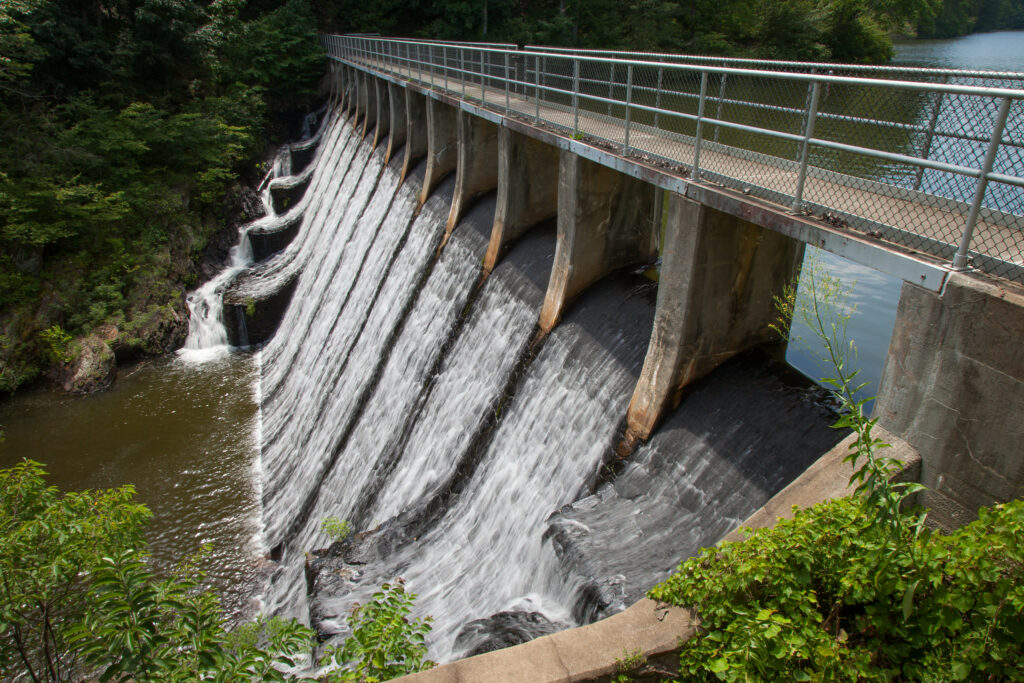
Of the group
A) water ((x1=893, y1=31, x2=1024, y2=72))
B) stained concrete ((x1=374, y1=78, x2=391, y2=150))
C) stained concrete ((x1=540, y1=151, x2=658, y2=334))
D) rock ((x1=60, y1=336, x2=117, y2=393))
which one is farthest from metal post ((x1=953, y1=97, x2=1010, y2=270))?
stained concrete ((x1=374, y1=78, x2=391, y2=150))

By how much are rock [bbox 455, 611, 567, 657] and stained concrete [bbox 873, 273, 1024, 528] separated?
12.4ft

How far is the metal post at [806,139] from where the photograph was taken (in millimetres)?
Answer: 5773

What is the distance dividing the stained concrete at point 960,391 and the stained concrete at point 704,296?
286 cm

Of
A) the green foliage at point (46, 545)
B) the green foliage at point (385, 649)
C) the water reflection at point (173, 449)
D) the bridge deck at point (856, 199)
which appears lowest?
the water reflection at point (173, 449)

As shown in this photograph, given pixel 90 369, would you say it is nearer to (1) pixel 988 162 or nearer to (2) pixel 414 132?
(2) pixel 414 132

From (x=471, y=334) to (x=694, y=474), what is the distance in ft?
20.8

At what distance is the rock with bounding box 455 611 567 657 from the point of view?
270 inches

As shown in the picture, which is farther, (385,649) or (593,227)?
(593,227)

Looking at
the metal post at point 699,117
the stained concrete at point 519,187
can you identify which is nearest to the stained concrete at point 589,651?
the metal post at point 699,117

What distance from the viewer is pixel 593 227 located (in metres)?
11.1

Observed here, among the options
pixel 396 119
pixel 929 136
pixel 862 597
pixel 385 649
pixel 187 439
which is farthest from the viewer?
pixel 396 119

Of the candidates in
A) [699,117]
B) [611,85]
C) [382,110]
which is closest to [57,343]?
[382,110]

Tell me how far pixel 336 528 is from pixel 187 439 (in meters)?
6.85

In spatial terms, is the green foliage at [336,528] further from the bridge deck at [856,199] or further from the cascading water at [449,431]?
the bridge deck at [856,199]
